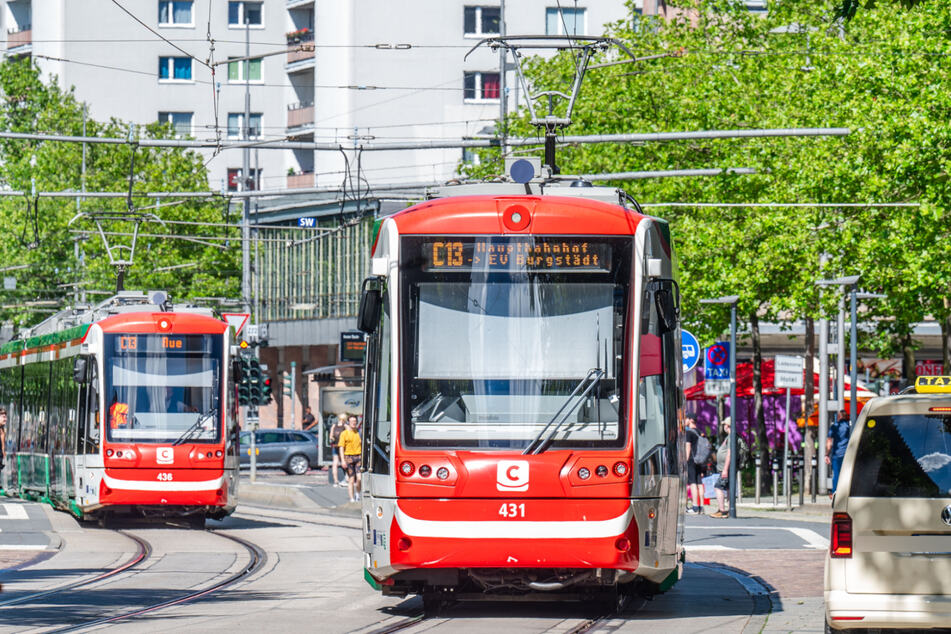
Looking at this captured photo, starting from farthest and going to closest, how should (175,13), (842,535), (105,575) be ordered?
(175,13)
(105,575)
(842,535)

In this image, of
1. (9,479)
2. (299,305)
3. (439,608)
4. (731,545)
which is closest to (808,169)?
(731,545)

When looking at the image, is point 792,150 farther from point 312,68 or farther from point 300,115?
point 300,115

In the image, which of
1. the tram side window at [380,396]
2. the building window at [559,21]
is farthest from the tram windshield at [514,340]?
the building window at [559,21]

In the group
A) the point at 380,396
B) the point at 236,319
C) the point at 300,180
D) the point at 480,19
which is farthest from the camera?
the point at 300,180

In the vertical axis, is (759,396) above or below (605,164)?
below

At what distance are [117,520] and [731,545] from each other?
967 cm

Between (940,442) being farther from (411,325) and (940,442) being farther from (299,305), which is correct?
(299,305)

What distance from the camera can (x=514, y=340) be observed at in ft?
43.0

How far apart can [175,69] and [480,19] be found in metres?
16.2

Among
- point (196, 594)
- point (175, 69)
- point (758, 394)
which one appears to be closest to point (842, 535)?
point (196, 594)

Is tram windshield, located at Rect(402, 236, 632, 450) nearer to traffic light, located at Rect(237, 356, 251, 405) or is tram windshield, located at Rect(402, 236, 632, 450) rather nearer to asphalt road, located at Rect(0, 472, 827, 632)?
asphalt road, located at Rect(0, 472, 827, 632)

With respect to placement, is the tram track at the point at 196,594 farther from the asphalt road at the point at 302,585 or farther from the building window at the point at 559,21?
the building window at the point at 559,21

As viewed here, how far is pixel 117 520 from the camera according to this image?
89.7ft

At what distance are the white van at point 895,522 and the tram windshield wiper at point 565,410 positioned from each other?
3.12m
